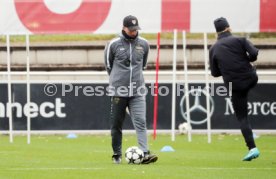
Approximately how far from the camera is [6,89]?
2262 centimetres

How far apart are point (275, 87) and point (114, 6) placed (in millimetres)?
5224

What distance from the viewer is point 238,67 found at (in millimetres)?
14250

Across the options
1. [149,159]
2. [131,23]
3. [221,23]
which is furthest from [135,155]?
[221,23]

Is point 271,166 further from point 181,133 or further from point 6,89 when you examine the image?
point 6,89

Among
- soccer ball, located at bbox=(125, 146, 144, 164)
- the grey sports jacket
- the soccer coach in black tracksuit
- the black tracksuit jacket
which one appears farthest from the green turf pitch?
the black tracksuit jacket

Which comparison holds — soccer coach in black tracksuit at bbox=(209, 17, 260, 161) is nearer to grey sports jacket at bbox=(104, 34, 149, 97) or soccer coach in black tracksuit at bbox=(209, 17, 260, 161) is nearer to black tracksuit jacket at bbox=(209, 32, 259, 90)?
black tracksuit jacket at bbox=(209, 32, 259, 90)

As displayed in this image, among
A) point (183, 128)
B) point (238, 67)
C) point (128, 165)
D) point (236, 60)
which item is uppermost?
point (236, 60)

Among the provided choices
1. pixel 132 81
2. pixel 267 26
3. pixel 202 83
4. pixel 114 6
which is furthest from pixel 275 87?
pixel 132 81

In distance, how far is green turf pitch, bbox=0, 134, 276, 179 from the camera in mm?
12023

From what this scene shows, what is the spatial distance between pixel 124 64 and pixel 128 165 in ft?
4.85

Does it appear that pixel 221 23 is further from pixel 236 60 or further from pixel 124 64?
pixel 124 64

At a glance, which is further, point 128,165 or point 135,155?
point 135,155

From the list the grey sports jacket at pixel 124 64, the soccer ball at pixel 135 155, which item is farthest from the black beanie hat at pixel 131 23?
the soccer ball at pixel 135 155

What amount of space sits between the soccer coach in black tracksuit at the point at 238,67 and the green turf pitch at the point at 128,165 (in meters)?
0.58
